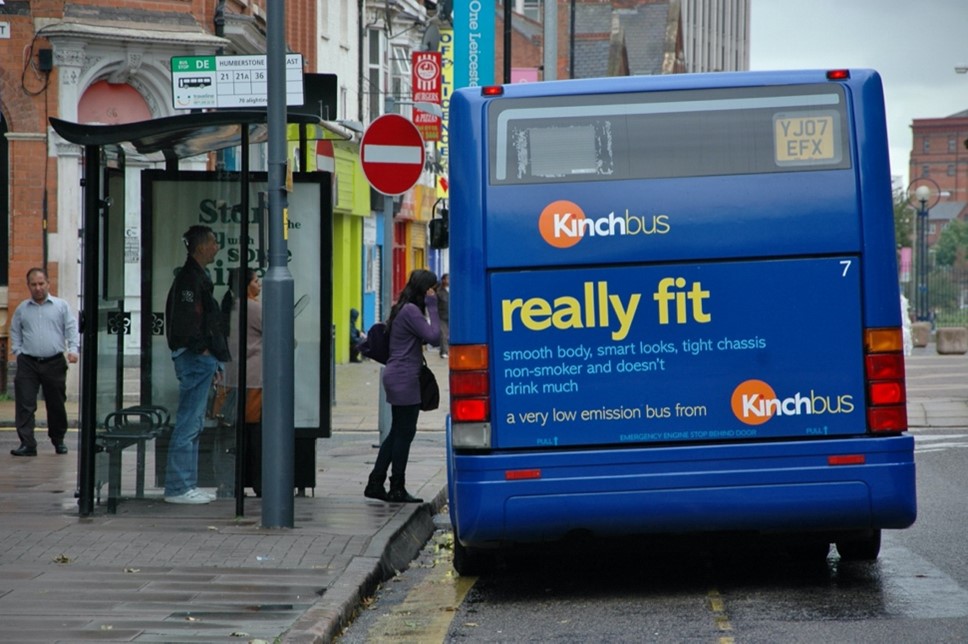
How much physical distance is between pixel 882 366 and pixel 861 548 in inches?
62.4

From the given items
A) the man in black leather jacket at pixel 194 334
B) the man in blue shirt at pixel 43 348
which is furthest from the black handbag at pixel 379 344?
the man in blue shirt at pixel 43 348

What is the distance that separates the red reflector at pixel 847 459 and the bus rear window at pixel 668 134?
5.08 ft

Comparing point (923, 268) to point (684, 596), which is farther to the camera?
Answer: point (923, 268)

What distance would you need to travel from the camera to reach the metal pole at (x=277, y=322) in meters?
10.8

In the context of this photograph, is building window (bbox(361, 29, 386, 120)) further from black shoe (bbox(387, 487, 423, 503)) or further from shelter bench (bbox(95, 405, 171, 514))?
shelter bench (bbox(95, 405, 171, 514))

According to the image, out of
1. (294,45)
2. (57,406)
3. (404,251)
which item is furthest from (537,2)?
(57,406)

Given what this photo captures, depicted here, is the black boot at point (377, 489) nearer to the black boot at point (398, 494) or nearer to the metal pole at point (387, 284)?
the black boot at point (398, 494)

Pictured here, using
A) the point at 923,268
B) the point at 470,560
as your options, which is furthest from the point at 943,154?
the point at 470,560

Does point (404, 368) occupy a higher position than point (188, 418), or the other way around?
point (404, 368)

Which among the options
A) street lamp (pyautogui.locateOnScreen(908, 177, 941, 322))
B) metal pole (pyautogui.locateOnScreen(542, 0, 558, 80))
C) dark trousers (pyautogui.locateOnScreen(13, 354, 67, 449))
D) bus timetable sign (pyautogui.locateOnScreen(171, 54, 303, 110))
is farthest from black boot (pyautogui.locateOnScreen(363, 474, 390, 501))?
street lamp (pyautogui.locateOnScreen(908, 177, 941, 322))

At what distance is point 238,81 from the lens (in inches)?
484

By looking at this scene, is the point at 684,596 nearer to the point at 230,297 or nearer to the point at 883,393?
the point at 883,393

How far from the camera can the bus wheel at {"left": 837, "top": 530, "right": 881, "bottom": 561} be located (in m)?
9.72

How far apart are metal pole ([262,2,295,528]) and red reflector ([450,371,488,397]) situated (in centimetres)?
236
